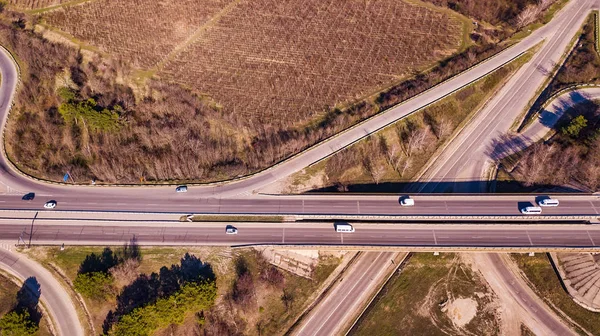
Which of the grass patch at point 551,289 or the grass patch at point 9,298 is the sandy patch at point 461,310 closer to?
the grass patch at point 551,289

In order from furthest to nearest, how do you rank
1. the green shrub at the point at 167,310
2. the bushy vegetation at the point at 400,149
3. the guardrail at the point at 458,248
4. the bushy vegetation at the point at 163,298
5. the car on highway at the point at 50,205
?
1. the bushy vegetation at the point at 400,149
2. the car on highway at the point at 50,205
3. the guardrail at the point at 458,248
4. the bushy vegetation at the point at 163,298
5. the green shrub at the point at 167,310

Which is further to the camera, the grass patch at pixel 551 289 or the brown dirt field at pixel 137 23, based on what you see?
the brown dirt field at pixel 137 23

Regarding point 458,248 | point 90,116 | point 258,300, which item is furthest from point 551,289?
point 90,116

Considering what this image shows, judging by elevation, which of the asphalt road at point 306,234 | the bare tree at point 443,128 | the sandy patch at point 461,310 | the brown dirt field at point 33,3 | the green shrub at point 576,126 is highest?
the brown dirt field at point 33,3

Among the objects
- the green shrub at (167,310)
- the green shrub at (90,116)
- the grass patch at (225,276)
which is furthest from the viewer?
the green shrub at (90,116)

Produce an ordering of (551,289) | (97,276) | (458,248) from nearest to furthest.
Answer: (97,276) → (458,248) → (551,289)

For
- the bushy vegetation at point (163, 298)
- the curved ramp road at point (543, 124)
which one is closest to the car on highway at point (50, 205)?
the bushy vegetation at point (163, 298)

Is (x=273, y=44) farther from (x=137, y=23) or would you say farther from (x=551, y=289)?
(x=551, y=289)
